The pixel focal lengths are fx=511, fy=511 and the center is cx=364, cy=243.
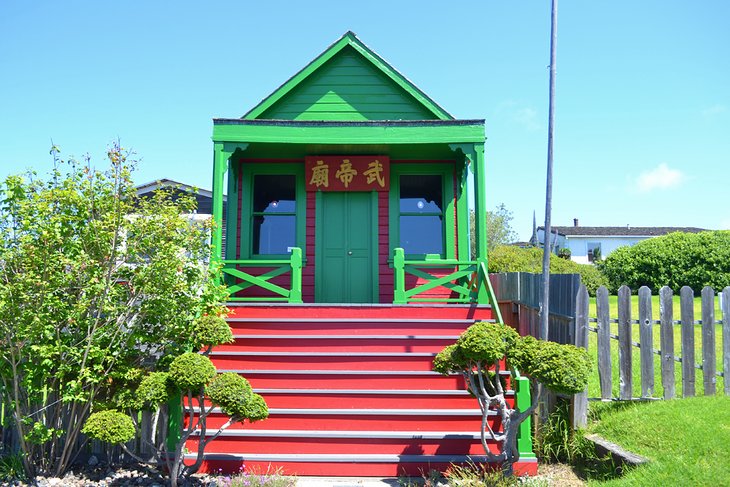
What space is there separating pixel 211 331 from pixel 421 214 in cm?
580

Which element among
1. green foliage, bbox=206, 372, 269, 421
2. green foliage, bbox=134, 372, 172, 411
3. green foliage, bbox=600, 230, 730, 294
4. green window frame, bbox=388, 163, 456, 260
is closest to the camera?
green foliage, bbox=206, 372, 269, 421

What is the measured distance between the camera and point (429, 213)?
10734 mm

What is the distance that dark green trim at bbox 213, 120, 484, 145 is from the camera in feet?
29.0

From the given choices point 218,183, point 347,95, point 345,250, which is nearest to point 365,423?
point 218,183

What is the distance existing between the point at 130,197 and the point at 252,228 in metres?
4.34

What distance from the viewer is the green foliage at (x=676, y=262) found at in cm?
2255

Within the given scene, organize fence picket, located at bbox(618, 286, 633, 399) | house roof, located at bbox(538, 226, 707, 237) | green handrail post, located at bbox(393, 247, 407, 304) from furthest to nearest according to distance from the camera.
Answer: house roof, located at bbox(538, 226, 707, 237)
green handrail post, located at bbox(393, 247, 407, 304)
fence picket, located at bbox(618, 286, 633, 399)

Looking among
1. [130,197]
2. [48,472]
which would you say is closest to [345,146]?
[130,197]

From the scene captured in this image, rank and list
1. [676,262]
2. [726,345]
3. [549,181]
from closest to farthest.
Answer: [726,345] < [549,181] < [676,262]

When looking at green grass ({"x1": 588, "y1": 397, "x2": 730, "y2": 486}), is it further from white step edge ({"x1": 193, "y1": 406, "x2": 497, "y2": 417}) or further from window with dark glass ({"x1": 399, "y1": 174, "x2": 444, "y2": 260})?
window with dark glass ({"x1": 399, "y1": 174, "x2": 444, "y2": 260})

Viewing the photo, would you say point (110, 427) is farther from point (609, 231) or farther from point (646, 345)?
point (609, 231)

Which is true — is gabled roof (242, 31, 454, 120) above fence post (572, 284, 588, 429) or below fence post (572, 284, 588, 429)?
above

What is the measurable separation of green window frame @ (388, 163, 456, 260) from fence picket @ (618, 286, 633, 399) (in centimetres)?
423

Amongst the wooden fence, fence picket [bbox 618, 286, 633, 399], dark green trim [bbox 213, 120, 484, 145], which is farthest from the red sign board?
fence picket [bbox 618, 286, 633, 399]
